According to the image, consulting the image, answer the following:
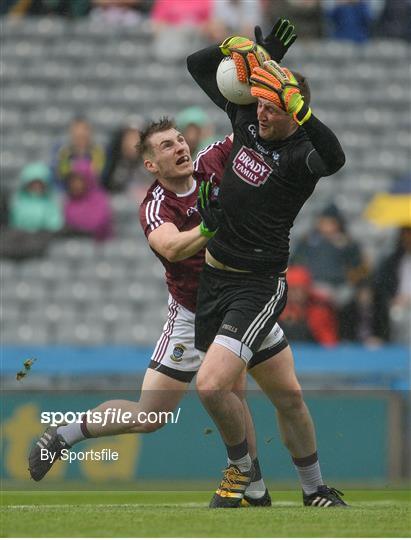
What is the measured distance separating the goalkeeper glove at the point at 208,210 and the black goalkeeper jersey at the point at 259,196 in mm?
294

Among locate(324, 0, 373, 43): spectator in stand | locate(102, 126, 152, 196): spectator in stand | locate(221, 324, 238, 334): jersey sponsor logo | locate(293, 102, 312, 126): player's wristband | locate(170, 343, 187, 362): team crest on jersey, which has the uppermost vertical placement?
locate(324, 0, 373, 43): spectator in stand

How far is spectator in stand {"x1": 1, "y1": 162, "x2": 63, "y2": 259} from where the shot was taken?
14.7 metres

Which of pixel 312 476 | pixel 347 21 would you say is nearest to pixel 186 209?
pixel 312 476

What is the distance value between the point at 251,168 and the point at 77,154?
24.1 ft

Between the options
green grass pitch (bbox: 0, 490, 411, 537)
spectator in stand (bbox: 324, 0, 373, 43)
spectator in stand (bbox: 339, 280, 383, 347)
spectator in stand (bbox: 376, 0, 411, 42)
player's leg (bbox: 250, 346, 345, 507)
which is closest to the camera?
green grass pitch (bbox: 0, 490, 411, 537)

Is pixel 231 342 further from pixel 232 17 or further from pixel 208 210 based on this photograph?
pixel 232 17

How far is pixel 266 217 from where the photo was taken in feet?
25.9

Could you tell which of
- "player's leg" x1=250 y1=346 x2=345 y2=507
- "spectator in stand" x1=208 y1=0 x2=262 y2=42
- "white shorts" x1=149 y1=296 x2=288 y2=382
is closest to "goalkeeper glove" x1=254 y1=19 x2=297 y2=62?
"white shorts" x1=149 y1=296 x2=288 y2=382

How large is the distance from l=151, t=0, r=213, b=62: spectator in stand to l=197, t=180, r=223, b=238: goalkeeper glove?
31.1ft

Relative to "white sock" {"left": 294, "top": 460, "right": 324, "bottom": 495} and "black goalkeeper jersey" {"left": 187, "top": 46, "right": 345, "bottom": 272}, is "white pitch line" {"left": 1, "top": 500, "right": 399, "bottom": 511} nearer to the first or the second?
"white sock" {"left": 294, "top": 460, "right": 324, "bottom": 495}

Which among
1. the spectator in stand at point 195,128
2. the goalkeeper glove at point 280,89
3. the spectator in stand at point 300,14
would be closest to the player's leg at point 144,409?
the goalkeeper glove at point 280,89

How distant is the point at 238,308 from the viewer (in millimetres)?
7852

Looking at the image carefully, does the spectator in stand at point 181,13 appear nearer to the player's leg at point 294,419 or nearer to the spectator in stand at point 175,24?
the spectator in stand at point 175,24

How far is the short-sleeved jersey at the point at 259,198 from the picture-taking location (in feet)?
25.7
